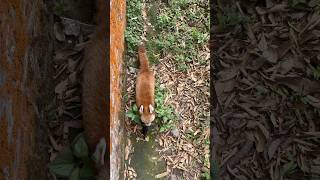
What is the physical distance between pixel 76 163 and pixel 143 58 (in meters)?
1.11

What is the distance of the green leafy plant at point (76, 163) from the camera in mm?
3618

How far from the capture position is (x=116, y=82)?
369 centimetres

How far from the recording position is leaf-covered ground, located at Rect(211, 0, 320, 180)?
13.4 ft

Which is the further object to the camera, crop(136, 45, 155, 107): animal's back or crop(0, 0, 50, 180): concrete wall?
crop(136, 45, 155, 107): animal's back

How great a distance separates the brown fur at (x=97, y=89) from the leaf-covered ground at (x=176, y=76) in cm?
55

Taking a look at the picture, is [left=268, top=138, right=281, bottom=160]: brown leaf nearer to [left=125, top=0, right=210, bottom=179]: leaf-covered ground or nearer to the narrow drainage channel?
[left=125, top=0, right=210, bottom=179]: leaf-covered ground

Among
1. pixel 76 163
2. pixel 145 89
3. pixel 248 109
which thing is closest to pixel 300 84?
pixel 248 109

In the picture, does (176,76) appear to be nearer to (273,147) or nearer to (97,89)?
(97,89)

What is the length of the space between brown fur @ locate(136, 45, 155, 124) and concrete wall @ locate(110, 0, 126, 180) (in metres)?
0.21

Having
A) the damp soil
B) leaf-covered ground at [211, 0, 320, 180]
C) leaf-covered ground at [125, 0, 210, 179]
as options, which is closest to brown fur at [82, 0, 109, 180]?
the damp soil

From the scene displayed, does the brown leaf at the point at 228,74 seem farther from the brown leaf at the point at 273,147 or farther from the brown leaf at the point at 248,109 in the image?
Answer: the brown leaf at the point at 273,147

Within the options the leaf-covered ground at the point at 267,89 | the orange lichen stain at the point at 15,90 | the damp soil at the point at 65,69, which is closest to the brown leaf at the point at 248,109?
the leaf-covered ground at the point at 267,89

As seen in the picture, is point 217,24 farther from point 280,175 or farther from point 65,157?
point 65,157

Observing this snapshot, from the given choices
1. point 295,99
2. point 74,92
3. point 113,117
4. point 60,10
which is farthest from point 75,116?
point 295,99
